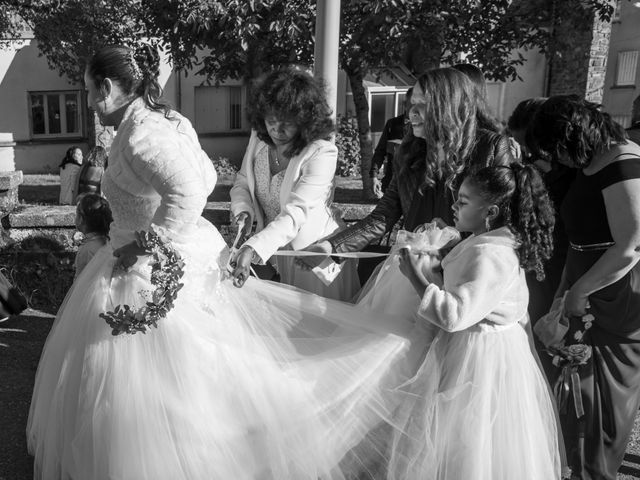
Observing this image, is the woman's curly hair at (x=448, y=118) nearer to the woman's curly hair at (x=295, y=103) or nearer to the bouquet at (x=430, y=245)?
the bouquet at (x=430, y=245)

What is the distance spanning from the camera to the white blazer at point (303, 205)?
315 cm

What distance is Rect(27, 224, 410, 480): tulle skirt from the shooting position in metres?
2.74

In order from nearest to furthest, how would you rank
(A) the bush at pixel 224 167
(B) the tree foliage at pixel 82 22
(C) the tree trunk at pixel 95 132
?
(B) the tree foliage at pixel 82 22, (C) the tree trunk at pixel 95 132, (A) the bush at pixel 224 167

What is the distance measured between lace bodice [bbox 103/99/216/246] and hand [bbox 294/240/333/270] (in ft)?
1.93

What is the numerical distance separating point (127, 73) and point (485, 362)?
1.88 metres

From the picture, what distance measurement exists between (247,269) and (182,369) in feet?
1.65

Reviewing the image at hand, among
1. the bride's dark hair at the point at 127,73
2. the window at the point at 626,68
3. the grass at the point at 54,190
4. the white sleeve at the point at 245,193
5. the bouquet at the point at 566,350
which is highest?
the window at the point at 626,68

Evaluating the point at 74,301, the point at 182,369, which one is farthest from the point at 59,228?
the point at 182,369

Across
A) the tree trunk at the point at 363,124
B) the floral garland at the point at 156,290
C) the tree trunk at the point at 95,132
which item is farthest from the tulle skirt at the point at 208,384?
the tree trunk at the point at 95,132

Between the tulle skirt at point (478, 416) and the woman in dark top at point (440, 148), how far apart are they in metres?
0.69

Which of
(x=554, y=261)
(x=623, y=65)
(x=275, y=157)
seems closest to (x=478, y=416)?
(x=554, y=261)

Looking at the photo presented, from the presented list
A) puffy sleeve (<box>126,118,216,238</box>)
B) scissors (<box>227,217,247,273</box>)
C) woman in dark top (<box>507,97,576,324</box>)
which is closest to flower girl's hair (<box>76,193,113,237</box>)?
scissors (<box>227,217,247,273</box>)

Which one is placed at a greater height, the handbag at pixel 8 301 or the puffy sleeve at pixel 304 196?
the puffy sleeve at pixel 304 196

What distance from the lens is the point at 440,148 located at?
3.09 meters
